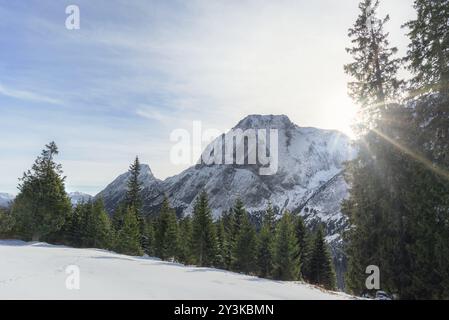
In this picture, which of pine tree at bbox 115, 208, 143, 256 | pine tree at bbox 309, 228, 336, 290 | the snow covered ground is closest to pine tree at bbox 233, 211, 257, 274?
pine tree at bbox 309, 228, 336, 290

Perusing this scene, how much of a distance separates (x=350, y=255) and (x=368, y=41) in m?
14.0

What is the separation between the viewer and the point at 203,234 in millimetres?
56406

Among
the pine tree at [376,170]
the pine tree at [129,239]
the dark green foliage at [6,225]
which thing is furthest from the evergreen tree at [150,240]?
the pine tree at [376,170]

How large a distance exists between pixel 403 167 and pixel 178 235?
47.6m

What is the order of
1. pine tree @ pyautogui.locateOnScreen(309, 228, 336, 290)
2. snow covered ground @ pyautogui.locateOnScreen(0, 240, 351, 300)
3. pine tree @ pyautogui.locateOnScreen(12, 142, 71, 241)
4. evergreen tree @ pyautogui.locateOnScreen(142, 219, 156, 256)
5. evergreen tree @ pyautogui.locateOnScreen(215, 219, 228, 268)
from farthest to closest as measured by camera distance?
evergreen tree @ pyautogui.locateOnScreen(142, 219, 156, 256), evergreen tree @ pyautogui.locateOnScreen(215, 219, 228, 268), pine tree @ pyautogui.locateOnScreen(309, 228, 336, 290), pine tree @ pyautogui.locateOnScreen(12, 142, 71, 241), snow covered ground @ pyautogui.locateOnScreen(0, 240, 351, 300)

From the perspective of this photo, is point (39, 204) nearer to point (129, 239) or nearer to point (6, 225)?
point (6, 225)

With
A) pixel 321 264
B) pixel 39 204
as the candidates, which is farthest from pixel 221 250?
pixel 39 204

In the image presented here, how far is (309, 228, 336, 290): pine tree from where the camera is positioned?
2196 inches

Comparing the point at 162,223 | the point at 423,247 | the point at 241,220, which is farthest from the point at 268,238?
the point at 423,247

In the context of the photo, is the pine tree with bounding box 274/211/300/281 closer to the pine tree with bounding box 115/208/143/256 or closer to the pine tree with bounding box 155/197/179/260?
the pine tree with bounding box 155/197/179/260

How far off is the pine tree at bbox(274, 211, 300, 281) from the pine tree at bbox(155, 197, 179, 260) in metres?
18.0

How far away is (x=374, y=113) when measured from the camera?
78.8 ft

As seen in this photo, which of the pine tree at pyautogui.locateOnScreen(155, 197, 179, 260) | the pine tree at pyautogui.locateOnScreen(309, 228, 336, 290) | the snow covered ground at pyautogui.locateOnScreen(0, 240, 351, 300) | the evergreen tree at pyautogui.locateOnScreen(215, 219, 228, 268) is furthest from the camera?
the pine tree at pyautogui.locateOnScreen(155, 197, 179, 260)
